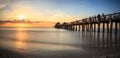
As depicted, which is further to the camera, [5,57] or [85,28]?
[85,28]

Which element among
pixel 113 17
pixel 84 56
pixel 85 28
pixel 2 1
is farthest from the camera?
pixel 85 28

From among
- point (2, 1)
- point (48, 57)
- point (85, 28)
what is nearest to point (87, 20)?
point (85, 28)

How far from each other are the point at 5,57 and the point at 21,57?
224mm

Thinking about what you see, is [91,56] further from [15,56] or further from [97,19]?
[97,19]

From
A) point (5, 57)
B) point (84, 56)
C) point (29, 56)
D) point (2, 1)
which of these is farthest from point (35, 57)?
point (2, 1)

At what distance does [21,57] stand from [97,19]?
663 cm

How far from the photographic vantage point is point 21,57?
415 centimetres

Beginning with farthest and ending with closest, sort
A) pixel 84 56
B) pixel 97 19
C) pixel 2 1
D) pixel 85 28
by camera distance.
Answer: pixel 85 28 < pixel 97 19 < pixel 2 1 < pixel 84 56

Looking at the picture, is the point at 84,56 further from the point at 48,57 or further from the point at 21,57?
the point at 21,57

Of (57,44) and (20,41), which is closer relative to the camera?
(57,44)

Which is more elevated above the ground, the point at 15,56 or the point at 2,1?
the point at 2,1

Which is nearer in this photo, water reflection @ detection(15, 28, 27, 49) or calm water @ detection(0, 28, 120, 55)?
calm water @ detection(0, 28, 120, 55)

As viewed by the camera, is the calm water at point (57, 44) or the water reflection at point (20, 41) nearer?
the calm water at point (57, 44)

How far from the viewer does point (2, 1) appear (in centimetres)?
518
